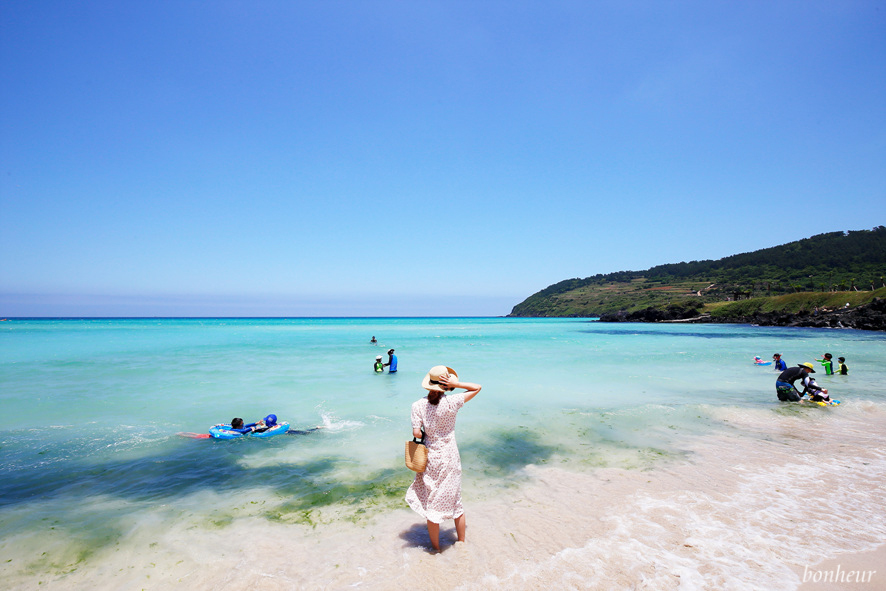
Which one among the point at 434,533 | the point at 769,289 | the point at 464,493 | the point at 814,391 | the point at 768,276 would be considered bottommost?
the point at 464,493

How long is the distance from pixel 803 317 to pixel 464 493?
83785mm

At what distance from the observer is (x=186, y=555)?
5.03 meters

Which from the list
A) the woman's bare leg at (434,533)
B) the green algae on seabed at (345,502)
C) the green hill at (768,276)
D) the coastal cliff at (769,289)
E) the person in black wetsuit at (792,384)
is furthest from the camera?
the green hill at (768,276)

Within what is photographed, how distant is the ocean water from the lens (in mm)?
4648

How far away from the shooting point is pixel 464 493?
6754 millimetres

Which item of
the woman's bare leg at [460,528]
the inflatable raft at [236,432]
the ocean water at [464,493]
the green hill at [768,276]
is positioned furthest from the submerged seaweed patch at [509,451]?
the green hill at [768,276]

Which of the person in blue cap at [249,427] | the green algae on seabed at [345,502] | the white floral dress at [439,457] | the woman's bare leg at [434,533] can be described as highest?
the white floral dress at [439,457]

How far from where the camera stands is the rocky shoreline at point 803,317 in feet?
→ 182

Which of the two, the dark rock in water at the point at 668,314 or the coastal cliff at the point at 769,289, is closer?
the coastal cliff at the point at 769,289

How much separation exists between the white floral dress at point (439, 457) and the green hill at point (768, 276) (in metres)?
106

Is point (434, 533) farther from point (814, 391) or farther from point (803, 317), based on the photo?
point (803, 317)

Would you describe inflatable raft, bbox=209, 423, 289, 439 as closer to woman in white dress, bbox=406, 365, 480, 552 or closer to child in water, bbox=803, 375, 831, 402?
woman in white dress, bbox=406, 365, 480, 552

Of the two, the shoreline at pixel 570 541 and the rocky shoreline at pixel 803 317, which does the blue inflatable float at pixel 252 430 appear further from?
the rocky shoreline at pixel 803 317

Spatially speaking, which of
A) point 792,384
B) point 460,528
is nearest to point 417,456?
point 460,528
